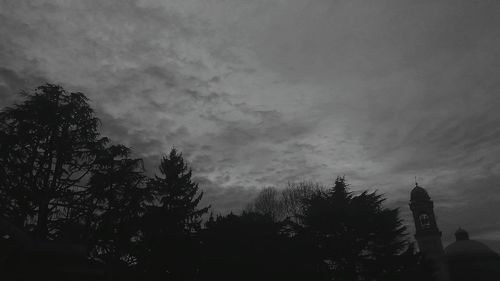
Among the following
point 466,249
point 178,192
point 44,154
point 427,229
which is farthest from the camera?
point 466,249

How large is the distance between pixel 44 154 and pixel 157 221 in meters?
9.79

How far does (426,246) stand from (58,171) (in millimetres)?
44256

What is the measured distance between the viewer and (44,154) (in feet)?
78.4

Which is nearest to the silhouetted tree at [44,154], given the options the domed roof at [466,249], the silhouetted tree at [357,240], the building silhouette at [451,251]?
the silhouetted tree at [357,240]

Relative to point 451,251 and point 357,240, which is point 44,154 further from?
point 451,251

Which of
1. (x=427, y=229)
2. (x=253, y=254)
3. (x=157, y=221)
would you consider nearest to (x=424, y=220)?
(x=427, y=229)

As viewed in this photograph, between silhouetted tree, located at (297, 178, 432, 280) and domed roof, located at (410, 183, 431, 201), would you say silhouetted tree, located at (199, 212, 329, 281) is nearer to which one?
silhouetted tree, located at (297, 178, 432, 280)

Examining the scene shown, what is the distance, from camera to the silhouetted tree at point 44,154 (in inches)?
861

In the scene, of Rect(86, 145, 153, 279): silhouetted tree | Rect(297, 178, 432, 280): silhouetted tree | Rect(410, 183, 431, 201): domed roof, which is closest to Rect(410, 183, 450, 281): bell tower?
Rect(410, 183, 431, 201): domed roof

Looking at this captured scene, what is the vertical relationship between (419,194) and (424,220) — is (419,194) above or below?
above

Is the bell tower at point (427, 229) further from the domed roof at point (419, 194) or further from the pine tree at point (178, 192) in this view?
the pine tree at point (178, 192)

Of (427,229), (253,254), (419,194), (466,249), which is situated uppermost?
(419,194)

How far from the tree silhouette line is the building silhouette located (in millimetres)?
16360

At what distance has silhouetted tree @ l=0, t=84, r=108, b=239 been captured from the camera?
71.8 feet
